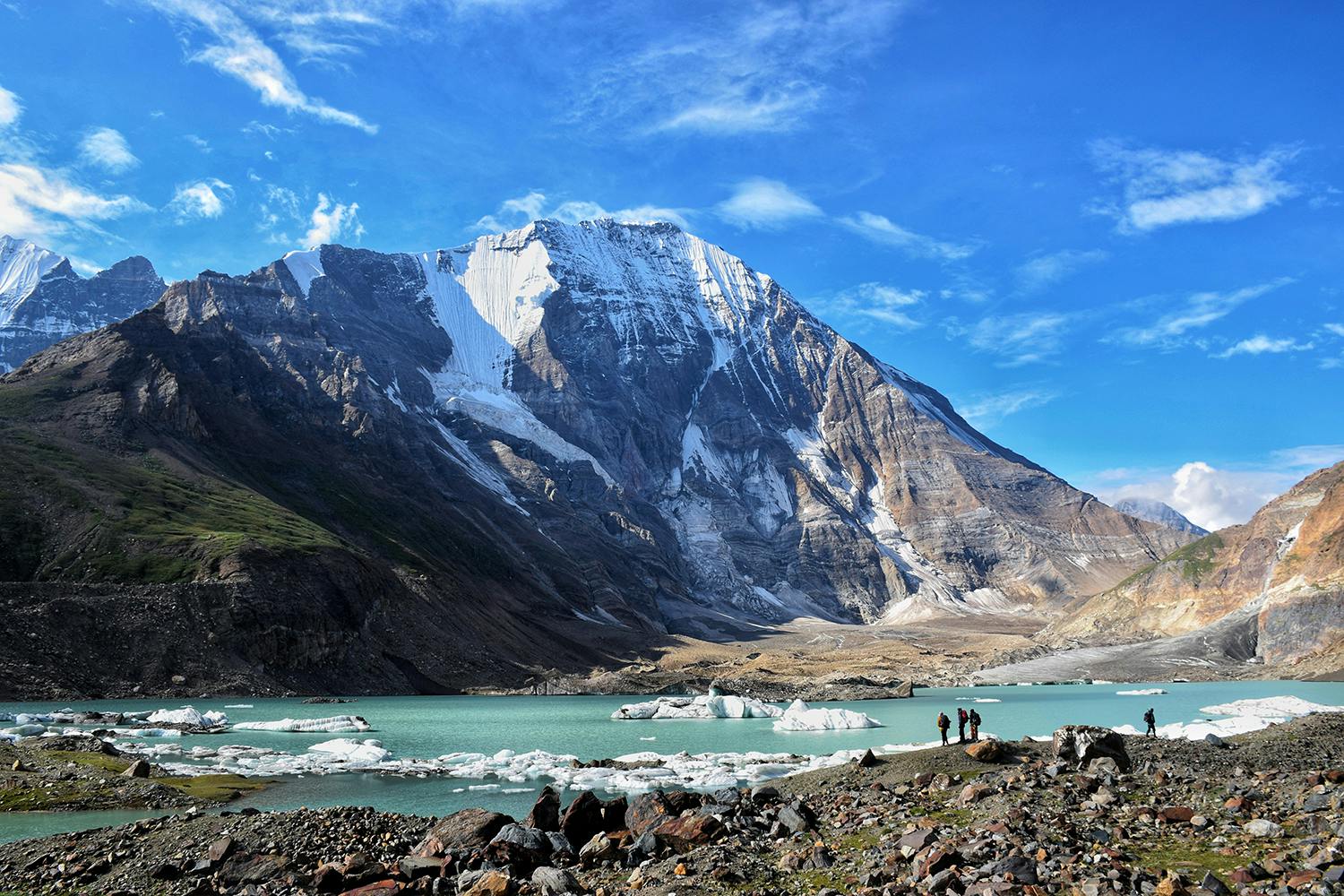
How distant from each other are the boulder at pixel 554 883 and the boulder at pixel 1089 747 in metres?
20.4

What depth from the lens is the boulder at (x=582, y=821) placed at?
29328mm

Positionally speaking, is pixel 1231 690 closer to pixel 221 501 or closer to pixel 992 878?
pixel 992 878

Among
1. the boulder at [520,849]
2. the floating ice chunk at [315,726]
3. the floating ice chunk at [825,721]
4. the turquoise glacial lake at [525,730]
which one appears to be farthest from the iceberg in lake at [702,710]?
the boulder at [520,849]

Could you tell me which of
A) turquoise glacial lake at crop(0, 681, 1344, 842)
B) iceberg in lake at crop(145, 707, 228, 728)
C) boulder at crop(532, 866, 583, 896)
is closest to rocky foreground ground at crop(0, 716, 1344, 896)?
boulder at crop(532, 866, 583, 896)

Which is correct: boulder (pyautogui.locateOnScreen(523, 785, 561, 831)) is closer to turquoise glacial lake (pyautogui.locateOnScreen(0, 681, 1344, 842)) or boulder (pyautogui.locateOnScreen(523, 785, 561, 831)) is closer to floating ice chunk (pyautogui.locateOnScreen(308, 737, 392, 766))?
turquoise glacial lake (pyautogui.locateOnScreen(0, 681, 1344, 842))

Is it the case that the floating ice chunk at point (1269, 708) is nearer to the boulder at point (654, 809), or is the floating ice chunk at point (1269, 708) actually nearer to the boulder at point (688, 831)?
the boulder at point (654, 809)

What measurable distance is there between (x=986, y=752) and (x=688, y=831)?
16.1 m

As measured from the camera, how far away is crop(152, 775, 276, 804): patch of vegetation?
4415 cm

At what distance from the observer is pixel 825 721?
90062 mm

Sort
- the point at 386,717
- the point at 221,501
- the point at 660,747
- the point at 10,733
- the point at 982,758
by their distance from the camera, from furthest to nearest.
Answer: the point at 221,501 < the point at 386,717 < the point at 660,747 < the point at 10,733 < the point at 982,758

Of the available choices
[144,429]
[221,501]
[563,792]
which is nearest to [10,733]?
[563,792]

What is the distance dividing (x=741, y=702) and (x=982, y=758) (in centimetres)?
7568

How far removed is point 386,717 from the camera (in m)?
98.4

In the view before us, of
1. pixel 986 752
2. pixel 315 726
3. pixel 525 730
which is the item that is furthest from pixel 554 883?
pixel 315 726
